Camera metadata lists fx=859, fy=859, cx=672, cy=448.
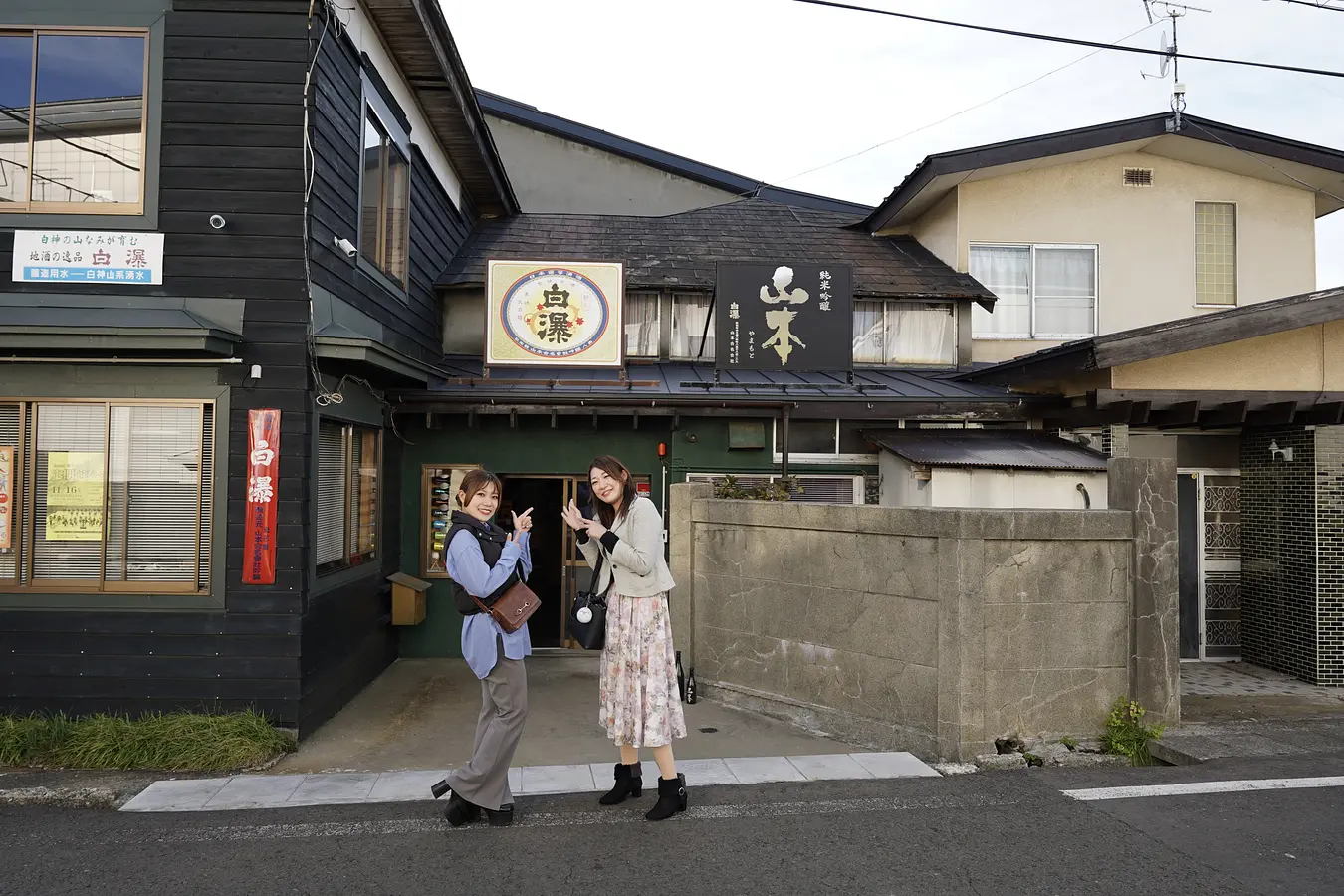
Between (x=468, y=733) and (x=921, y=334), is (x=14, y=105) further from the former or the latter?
(x=921, y=334)

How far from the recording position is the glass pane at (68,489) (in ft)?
22.4

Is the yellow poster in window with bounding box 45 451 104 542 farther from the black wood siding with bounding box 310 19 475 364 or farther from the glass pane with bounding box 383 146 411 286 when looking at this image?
the glass pane with bounding box 383 146 411 286

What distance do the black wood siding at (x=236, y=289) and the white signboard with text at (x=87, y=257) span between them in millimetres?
87

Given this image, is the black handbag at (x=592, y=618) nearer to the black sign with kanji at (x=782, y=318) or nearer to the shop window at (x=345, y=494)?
the shop window at (x=345, y=494)

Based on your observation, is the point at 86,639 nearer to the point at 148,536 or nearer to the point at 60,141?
the point at 148,536

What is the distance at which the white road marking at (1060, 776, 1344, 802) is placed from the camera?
5.50 meters

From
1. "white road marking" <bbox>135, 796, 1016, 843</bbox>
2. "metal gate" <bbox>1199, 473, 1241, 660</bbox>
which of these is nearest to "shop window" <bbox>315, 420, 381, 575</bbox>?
"white road marking" <bbox>135, 796, 1016, 843</bbox>

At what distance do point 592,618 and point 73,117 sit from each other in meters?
6.00

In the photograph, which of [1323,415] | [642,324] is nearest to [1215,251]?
[1323,415]

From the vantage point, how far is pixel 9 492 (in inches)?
267

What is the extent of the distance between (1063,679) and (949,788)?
1456 millimetres

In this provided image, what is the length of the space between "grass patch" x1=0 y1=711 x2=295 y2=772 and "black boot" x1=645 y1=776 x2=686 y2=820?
315 cm

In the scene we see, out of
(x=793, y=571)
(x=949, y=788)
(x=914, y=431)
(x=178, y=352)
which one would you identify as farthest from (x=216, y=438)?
(x=914, y=431)

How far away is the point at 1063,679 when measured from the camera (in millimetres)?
6465
